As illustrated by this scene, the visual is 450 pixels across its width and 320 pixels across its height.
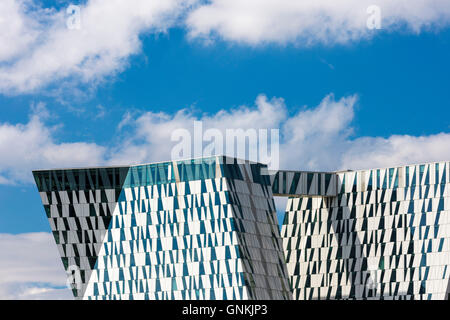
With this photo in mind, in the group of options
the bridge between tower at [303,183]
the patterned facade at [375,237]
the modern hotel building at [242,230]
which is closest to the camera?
the modern hotel building at [242,230]

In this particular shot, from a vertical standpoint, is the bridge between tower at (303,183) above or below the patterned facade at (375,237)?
above

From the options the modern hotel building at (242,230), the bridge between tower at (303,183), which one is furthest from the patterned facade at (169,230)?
the bridge between tower at (303,183)

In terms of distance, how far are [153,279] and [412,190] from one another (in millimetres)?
28190

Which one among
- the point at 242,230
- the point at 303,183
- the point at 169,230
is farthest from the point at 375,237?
the point at 169,230

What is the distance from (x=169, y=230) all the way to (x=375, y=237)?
22.9 metres

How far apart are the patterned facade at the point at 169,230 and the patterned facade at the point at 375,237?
10691 millimetres

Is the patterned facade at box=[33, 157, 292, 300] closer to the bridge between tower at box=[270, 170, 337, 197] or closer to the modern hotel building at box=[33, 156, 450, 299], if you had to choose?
the modern hotel building at box=[33, 156, 450, 299]

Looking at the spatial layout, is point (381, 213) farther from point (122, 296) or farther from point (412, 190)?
point (122, 296)

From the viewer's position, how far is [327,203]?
107188mm

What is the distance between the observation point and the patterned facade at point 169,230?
9319 cm

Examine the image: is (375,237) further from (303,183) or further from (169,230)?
(169,230)

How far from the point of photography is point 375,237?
10500cm

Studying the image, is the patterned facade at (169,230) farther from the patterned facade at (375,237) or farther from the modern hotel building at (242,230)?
the patterned facade at (375,237)
